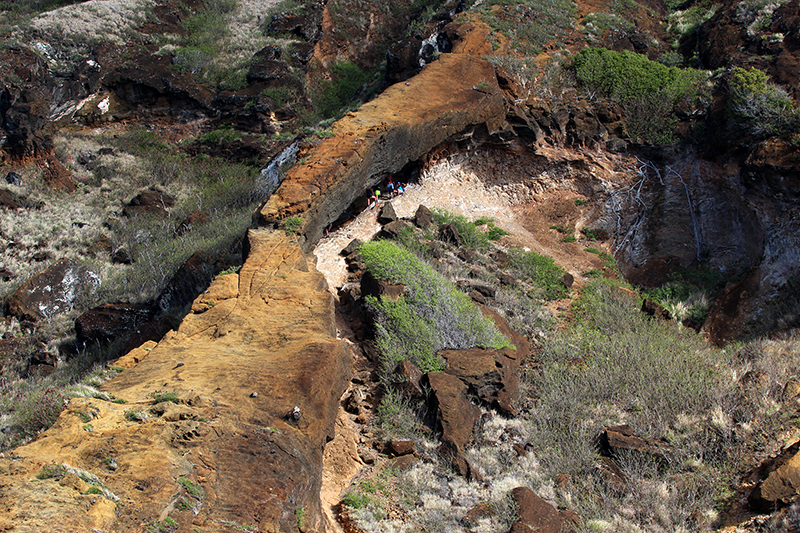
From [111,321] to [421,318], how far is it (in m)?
5.39

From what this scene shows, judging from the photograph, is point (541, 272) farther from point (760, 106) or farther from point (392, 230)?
point (760, 106)

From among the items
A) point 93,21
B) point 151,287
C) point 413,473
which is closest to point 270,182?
point 151,287

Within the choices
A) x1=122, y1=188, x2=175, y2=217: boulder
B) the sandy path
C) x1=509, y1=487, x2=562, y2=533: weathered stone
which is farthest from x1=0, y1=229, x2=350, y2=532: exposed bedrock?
x1=122, y1=188, x2=175, y2=217: boulder

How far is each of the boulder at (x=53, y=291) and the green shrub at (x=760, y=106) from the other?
12559mm

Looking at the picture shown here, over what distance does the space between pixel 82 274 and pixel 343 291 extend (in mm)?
5787

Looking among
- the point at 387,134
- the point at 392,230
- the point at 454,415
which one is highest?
the point at 387,134

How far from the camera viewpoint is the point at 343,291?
285 inches

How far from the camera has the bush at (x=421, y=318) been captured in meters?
6.04

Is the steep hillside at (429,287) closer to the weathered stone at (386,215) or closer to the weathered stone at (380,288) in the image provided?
the weathered stone at (380,288)

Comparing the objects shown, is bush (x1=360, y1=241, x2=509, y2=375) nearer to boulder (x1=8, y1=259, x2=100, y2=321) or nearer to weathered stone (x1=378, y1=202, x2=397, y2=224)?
weathered stone (x1=378, y1=202, x2=397, y2=224)

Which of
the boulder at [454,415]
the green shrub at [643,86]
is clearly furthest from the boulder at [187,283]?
the green shrub at [643,86]

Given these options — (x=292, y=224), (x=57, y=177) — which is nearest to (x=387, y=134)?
(x=292, y=224)

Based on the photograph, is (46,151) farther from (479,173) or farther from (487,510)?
(487,510)

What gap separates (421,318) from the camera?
646 cm
